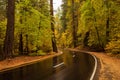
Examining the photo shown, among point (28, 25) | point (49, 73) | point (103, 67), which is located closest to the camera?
point (49, 73)

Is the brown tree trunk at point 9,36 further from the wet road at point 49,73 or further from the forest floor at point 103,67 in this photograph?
the wet road at point 49,73

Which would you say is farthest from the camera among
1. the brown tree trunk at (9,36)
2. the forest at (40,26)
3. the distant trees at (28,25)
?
the distant trees at (28,25)

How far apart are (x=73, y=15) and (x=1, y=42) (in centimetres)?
3675

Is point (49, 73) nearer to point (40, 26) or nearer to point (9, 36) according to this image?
point (9, 36)

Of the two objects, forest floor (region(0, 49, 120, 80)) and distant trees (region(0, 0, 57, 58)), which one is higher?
distant trees (region(0, 0, 57, 58))

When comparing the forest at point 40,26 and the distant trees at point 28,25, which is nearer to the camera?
the forest at point 40,26

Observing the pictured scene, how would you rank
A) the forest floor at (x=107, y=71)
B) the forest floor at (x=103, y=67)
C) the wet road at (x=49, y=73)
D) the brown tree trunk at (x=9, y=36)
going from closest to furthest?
the wet road at (x=49, y=73)
the forest floor at (x=107, y=71)
the forest floor at (x=103, y=67)
the brown tree trunk at (x=9, y=36)

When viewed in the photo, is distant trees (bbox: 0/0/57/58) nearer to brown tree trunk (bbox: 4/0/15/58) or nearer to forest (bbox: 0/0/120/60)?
forest (bbox: 0/0/120/60)

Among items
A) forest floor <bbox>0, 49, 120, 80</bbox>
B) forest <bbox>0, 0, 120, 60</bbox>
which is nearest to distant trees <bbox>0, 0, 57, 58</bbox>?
forest <bbox>0, 0, 120, 60</bbox>

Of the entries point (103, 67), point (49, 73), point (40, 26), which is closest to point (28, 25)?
point (40, 26)

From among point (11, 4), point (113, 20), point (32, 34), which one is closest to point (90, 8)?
point (113, 20)

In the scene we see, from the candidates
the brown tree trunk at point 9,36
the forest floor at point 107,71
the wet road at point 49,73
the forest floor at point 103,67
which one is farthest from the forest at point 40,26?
the forest floor at point 107,71

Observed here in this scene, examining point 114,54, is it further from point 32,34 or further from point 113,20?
point 32,34

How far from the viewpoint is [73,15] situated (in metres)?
61.8
